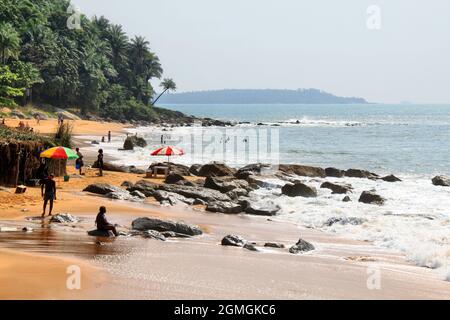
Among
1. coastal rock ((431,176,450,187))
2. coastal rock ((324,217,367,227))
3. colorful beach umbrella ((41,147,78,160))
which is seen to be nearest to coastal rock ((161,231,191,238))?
coastal rock ((324,217,367,227))

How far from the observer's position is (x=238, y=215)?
22188 millimetres

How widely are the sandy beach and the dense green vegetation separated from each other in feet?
142

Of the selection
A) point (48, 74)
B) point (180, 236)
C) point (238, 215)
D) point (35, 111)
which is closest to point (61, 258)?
point (180, 236)

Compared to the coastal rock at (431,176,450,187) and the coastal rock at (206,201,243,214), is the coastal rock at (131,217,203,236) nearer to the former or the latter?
the coastal rock at (206,201,243,214)

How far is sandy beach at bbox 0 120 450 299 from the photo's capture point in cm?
1002

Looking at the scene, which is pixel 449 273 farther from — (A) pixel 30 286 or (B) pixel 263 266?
(A) pixel 30 286

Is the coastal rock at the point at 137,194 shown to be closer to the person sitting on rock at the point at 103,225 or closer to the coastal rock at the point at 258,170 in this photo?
the person sitting on rock at the point at 103,225

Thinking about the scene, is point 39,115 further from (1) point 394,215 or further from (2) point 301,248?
(2) point 301,248

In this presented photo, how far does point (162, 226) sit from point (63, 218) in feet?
10.7

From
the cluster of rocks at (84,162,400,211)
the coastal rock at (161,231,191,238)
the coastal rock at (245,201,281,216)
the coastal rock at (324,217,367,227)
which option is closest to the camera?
the coastal rock at (161,231,191,238)

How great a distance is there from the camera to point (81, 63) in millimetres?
94125

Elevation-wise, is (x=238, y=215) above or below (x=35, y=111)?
below

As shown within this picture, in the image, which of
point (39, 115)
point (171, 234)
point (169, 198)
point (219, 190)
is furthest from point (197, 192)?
point (39, 115)
